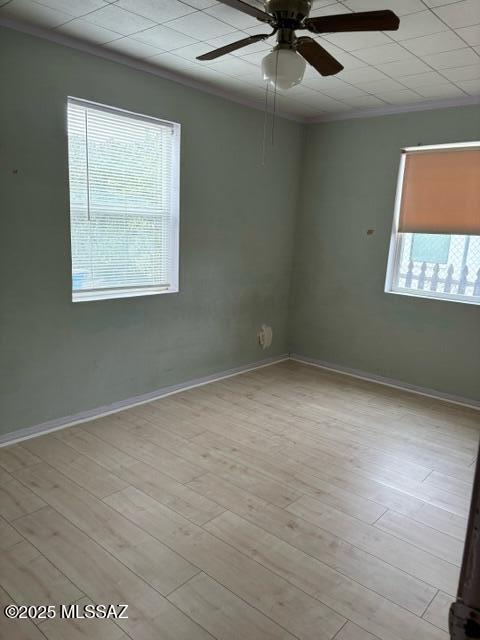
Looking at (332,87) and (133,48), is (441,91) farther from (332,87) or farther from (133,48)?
(133,48)

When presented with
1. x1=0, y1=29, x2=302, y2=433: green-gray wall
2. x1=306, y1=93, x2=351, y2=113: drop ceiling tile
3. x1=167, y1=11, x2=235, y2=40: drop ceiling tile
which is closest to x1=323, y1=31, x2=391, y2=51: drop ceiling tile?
x1=167, y1=11, x2=235, y2=40: drop ceiling tile

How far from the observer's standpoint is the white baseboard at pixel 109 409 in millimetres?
3112

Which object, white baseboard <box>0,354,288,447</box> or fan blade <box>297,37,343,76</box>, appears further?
white baseboard <box>0,354,288,447</box>

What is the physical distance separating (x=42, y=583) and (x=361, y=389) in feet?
10.8

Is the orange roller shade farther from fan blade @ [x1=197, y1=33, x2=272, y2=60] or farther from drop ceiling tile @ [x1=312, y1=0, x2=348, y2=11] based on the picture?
fan blade @ [x1=197, y1=33, x2=272, y2=60]

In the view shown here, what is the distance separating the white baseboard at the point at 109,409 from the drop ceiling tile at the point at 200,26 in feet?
8.88

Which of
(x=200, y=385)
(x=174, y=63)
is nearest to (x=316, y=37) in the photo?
(x=174, y=63)

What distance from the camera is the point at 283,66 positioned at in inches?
83.7

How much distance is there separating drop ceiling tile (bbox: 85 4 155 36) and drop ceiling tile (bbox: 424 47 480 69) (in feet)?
6.04

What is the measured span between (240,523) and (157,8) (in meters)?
2.80

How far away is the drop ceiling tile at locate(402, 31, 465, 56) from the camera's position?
2.64 metres

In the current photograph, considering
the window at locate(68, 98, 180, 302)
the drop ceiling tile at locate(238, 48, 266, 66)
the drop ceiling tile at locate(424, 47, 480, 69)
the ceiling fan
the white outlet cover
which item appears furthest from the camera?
the white outlet cover

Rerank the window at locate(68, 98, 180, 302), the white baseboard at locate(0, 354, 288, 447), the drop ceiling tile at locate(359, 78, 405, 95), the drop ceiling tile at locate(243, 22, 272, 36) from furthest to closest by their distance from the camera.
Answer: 1. the drop ceiling tile at locate(359, 78, 405, 95)
2. the window at locate(68, 98, 180, 302)
3. the white baseboard at locate(0, 354, 288, 447)
4. the drop ceiling tile at locate(243, 22, 272, 36)

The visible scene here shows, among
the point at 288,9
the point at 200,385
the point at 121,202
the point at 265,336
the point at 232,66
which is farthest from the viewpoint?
the point at 265,336
